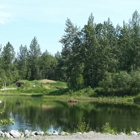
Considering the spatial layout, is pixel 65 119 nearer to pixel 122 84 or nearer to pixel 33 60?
pixel 122 84

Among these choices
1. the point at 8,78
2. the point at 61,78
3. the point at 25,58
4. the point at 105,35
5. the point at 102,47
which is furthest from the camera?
the point at 25,58

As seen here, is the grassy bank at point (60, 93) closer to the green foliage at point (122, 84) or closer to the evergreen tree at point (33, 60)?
the green foliage at point (122, 84)

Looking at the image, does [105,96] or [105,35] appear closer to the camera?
[105,96]

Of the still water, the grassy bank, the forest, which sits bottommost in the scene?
the still water

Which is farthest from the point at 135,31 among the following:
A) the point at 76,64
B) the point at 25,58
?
the point at 25,58

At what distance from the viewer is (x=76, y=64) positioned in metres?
66.3

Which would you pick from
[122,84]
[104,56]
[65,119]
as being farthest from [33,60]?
[65,119]

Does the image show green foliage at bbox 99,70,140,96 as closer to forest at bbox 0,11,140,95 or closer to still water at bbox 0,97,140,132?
forest at bbox 0,11,140,95

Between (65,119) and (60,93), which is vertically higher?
(60,93)

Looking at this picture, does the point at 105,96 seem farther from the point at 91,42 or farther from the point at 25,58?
the point at 25,58

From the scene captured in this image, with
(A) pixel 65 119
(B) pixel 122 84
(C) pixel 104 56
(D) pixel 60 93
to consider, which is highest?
(C) pixel 104 56

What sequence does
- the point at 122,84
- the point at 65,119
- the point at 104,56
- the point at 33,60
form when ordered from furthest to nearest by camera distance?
the point at 33,60
the point at 104,56
the point at 122,84
the point at 65,119

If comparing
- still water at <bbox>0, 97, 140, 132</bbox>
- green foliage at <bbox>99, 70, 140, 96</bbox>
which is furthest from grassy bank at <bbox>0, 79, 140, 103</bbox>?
still water at <bbox>0, 97, 140, 132</bbox>

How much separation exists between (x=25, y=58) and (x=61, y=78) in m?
16.5
